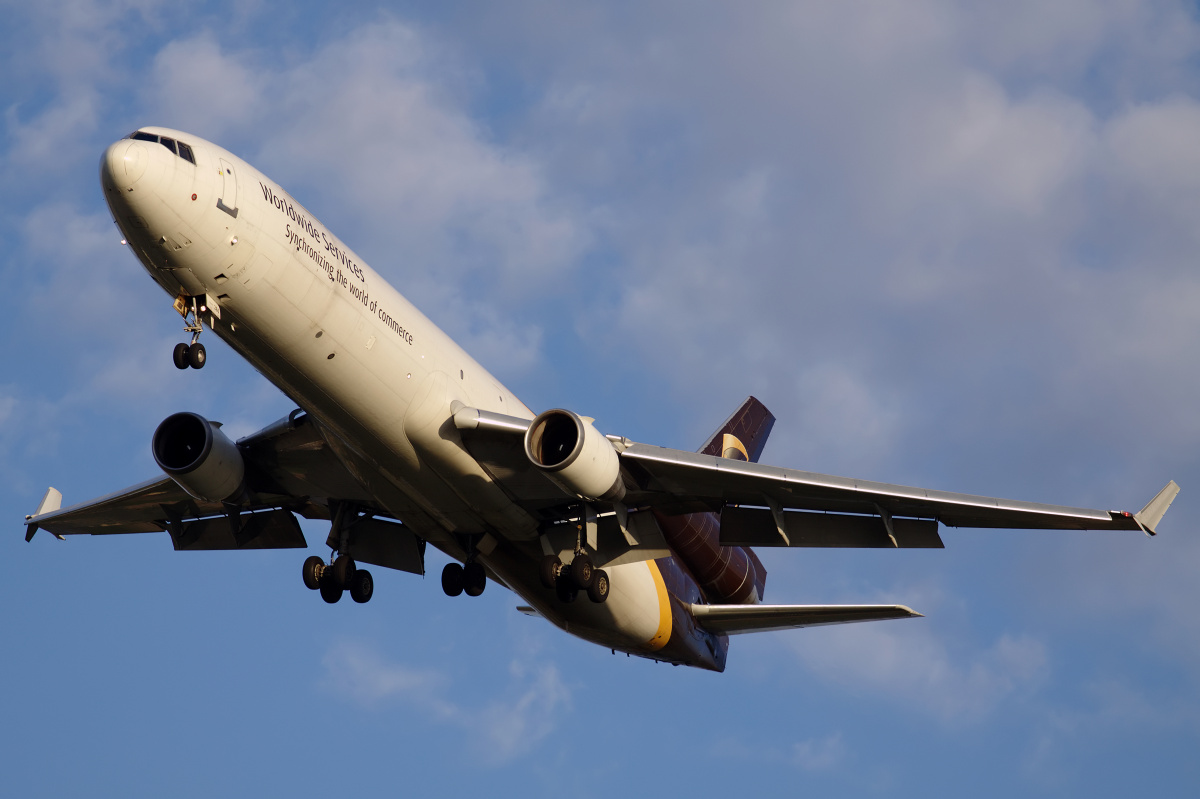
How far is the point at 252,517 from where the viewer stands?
3103 cm

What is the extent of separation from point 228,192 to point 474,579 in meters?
11.5

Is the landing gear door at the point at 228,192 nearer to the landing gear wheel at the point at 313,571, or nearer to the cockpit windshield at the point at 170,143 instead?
the cockpit windshield at the point at 170,143

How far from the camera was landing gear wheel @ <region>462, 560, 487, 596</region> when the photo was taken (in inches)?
1141

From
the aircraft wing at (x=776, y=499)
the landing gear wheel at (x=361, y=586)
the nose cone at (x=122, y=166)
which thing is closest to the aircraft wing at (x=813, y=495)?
the aircraft wing at (x=776, y=499)

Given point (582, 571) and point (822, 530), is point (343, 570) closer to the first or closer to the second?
point (582, 571)

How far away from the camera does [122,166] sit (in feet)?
63.5

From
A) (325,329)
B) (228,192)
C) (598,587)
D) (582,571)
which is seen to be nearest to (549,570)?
(582,571)

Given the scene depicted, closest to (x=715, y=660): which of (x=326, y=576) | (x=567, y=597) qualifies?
(x=567, y=597)

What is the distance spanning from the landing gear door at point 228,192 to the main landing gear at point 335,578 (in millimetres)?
9539

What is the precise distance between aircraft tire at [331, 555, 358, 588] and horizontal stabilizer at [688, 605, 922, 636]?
869 cm

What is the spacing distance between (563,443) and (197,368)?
683 cm

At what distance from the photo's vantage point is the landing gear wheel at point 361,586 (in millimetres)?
28234

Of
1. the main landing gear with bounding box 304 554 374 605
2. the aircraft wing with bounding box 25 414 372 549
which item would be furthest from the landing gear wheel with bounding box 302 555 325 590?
the aircraft wing with bounding box 25 414 372 549

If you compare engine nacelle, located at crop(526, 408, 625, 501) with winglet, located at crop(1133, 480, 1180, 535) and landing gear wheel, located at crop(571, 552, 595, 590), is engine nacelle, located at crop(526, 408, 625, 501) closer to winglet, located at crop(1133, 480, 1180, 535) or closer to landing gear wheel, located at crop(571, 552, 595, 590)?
landing gear wheel, located at crop(571, 552, 595, 590)
